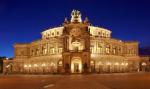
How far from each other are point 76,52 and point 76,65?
5.00m

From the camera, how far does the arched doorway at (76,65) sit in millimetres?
95419

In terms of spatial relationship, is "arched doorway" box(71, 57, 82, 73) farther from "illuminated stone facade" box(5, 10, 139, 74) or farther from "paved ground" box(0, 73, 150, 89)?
"paved ground" box(0, 73, 150, 89)

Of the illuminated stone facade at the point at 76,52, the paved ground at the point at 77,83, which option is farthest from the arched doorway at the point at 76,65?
the paved ground at the point at 77,83

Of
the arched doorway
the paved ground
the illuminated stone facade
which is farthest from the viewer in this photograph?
the arched doorway

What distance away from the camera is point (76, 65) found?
96.2 m

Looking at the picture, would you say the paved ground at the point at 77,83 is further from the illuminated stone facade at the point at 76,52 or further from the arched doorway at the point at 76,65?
the arched doorway at the point at 76,65

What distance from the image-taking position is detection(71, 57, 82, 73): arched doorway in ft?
313

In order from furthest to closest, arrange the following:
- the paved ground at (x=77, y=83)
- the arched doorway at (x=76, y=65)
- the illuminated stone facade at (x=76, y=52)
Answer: the arched doorway at (x=76, y=65) → the illuminated stone facade at (x=76, y=52) → the paved ground at (x=77, y=83)

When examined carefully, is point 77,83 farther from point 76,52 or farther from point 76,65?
point 76,65

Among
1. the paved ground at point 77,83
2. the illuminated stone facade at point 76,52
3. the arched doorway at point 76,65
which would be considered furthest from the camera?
the arched doorway at point 76,65

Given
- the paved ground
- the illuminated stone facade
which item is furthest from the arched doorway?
the paved ground

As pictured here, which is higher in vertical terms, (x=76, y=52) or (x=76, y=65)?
(x=76, y=52)

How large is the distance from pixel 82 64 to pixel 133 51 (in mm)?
35178

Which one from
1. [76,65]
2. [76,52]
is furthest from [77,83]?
[76,65]
